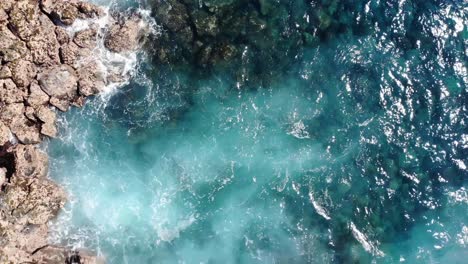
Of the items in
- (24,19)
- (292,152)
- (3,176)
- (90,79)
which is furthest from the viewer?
(292,152)

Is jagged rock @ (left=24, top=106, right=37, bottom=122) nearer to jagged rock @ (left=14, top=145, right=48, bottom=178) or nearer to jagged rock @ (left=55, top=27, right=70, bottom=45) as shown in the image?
jagged rock @ (left=14, top=145, right=48, bottom=178)

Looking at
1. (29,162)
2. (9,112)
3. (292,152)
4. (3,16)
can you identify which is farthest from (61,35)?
(292,152)

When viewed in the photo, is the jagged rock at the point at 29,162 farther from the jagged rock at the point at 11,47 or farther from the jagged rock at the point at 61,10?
the jagged rock at the point at 61,10

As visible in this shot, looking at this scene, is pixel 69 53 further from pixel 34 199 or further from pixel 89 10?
pixel 34 199

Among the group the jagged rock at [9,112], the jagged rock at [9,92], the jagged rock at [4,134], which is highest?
the jagged rock at [9,92]

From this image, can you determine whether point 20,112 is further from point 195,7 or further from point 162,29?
point 195,7

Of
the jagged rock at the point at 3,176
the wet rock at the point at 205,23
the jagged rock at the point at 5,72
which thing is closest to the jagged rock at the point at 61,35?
the jagged rock at the point at 5,72
